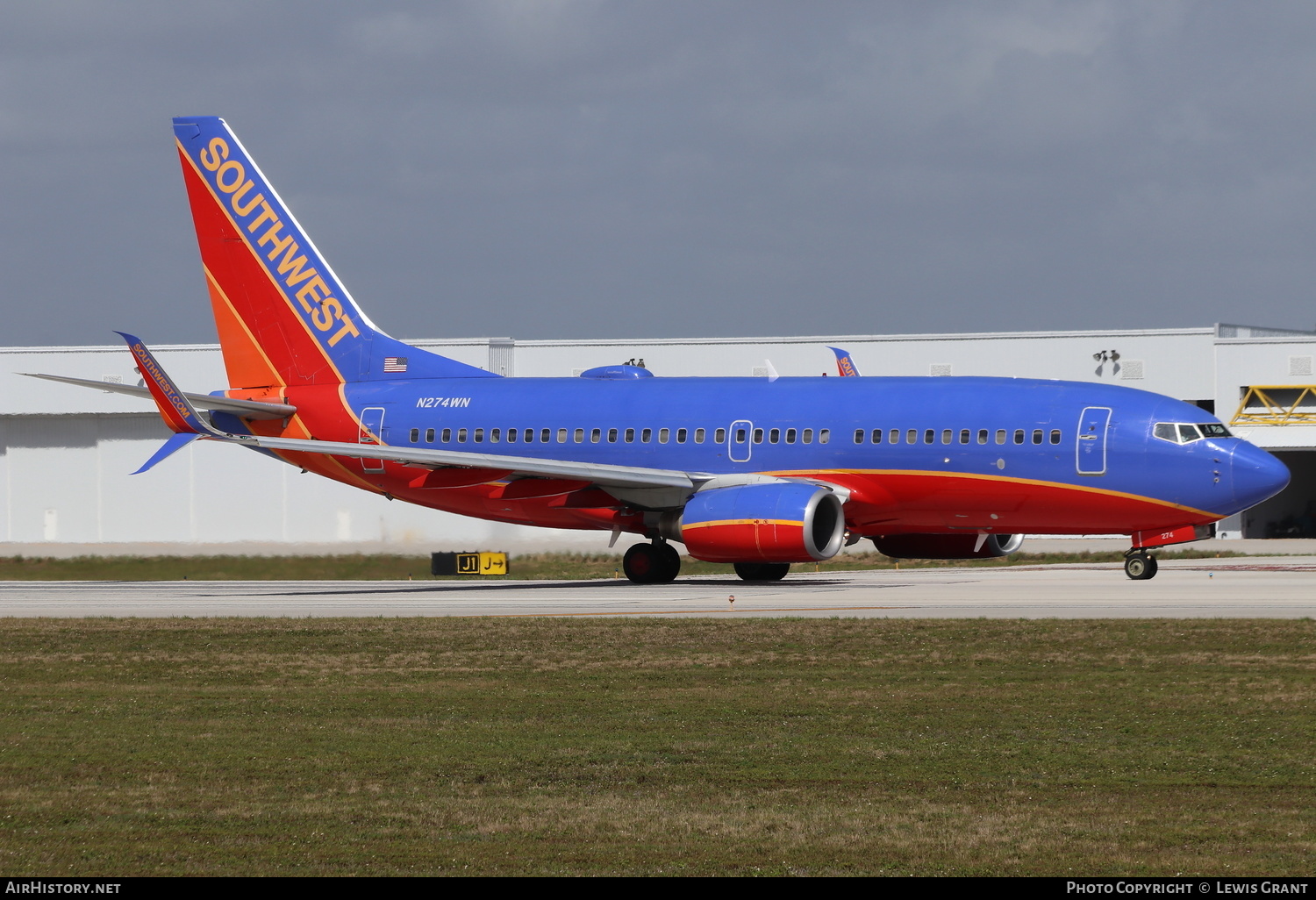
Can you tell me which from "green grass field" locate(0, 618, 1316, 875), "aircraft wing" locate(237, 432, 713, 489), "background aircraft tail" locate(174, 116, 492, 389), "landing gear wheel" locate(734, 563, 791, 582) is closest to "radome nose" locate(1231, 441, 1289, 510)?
"landing gear wheel" locate(734, 563, 791, 582)

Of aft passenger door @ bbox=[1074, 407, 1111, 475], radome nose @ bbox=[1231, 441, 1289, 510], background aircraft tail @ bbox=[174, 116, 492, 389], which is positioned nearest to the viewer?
radome nose @ bbox=[1231, 441, 1289, 510]

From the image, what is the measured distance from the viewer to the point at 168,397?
1266 inches

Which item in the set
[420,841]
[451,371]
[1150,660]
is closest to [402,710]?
[420,841]

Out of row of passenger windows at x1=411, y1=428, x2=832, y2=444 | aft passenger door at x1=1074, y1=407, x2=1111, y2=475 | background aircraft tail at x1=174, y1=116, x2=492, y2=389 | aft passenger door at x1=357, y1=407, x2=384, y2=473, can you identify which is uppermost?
background aircraft tail at x1=174, y1=116, x2=492, y2=389

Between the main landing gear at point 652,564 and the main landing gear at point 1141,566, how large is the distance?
31.6ft

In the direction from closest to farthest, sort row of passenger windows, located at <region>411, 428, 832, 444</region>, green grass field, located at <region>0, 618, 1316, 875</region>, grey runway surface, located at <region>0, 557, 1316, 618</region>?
green grass field, located at <region>0, 618, 1316, 875</region>, grey runway surface, located at <region>0, 557, 1316, 618</region>, row of passenger windows, located at <region>411, 428, 832, 444</region>

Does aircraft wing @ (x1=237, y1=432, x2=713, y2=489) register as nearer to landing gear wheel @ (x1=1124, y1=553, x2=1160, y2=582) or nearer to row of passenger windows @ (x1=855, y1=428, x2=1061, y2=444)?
row of passenger windows @ (x1=855, y1=428, x2=1061, y2=444)

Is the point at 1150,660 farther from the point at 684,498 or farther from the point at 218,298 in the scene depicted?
the point at 218,298

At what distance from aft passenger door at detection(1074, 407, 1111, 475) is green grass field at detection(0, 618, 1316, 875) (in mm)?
11092

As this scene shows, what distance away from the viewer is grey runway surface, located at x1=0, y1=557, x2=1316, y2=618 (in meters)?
25.3

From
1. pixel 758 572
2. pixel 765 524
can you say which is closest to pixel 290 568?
pixel 758 572

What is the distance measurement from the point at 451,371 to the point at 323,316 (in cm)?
338

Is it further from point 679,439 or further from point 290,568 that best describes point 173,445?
point 679,439
